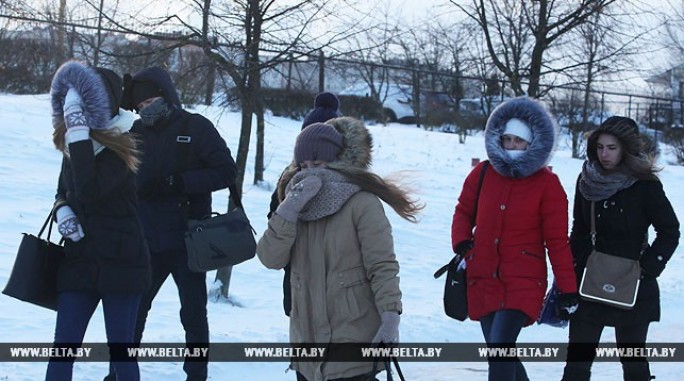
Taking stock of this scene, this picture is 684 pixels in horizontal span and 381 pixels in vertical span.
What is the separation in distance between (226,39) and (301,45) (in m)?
0.69

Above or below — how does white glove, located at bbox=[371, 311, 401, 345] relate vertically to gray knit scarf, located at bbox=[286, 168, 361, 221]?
below

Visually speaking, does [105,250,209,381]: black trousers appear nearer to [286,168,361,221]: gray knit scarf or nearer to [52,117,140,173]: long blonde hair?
[52,117,140,173]: long blonde hair

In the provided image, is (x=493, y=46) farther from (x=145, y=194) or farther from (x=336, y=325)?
(x=336, y=325)

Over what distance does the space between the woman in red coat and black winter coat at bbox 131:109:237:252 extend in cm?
→ 147

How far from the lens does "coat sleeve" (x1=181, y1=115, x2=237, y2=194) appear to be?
544 centimetres

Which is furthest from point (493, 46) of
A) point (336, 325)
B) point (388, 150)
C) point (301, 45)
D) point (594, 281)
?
point (336, 325)

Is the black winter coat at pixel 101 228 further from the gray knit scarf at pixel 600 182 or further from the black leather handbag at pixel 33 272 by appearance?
the gray knit scarf at pixel 600 182

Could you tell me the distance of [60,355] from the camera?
14.3 feet

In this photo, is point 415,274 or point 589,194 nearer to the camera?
point 589,194

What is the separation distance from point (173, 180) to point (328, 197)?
1.50m

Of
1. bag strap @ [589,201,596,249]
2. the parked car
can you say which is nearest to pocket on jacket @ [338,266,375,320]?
bag strap @ [589,201,596,249]

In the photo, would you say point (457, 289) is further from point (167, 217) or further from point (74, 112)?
point (74, 112)

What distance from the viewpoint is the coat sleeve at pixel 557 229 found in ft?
16.2

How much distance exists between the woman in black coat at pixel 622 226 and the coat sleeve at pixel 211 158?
7.02ft
